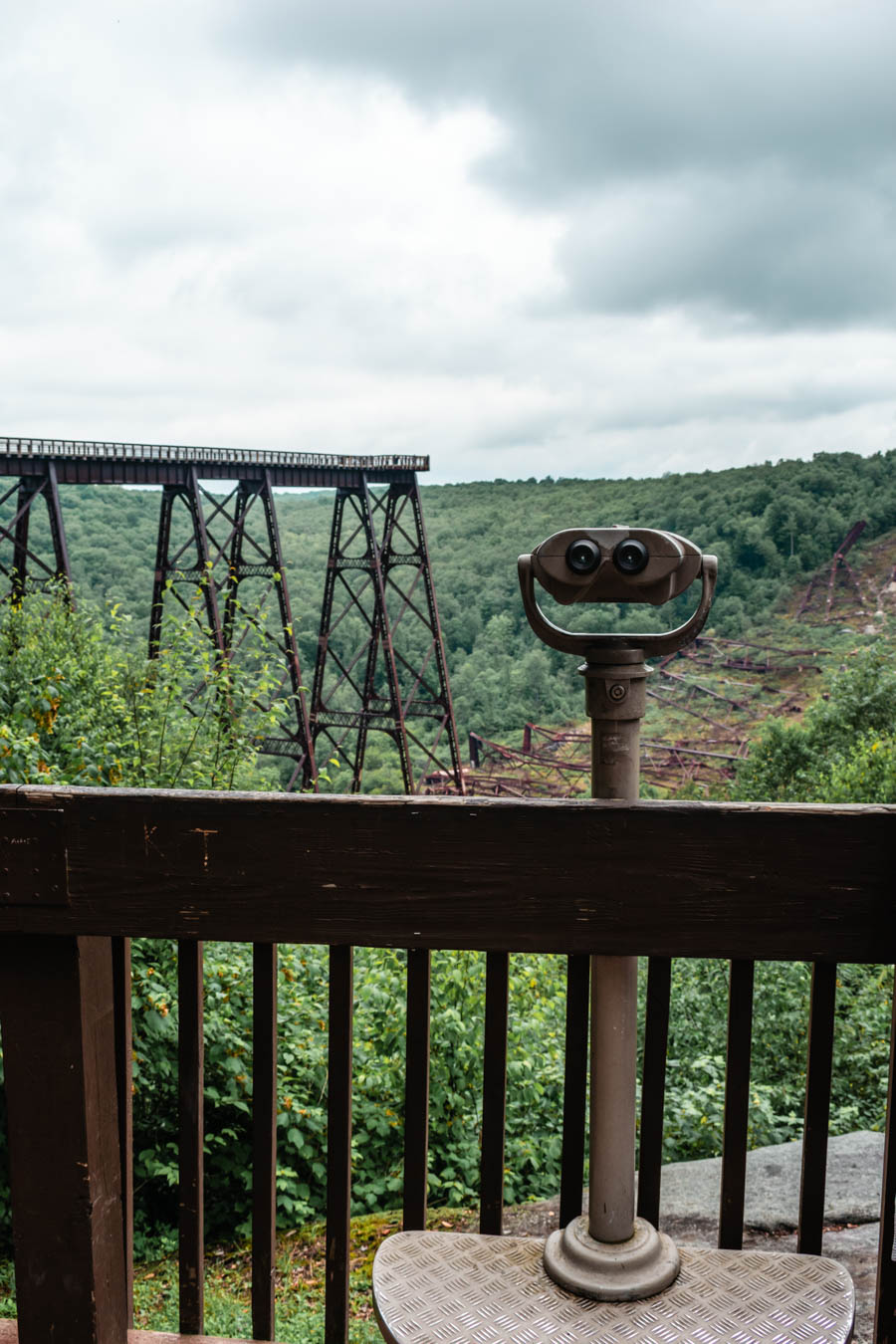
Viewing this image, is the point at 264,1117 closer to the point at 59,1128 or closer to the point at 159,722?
the point at 59,1128

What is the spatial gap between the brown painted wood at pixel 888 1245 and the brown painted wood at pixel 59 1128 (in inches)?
33.9

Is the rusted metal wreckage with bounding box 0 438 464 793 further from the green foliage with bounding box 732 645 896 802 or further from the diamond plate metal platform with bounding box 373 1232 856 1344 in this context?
the diamond plate metal platform with bounding box 373 1232 856 1344

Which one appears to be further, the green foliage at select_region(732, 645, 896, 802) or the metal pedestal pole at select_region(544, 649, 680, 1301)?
the green foliage at select_region(732, 645, 896, 802)

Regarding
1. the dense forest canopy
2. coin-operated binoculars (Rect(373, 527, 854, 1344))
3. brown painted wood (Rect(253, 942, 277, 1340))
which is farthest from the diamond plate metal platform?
the dense forest canopy

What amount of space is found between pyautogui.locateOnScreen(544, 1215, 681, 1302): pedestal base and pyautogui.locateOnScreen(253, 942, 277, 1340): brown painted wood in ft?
1.11

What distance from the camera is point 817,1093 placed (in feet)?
3.69

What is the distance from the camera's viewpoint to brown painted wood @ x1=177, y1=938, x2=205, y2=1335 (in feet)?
3.95

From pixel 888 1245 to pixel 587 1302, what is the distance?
33cm

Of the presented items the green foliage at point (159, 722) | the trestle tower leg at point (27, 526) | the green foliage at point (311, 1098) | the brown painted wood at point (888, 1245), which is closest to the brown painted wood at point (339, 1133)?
the brown painted wood at point (888, 1245)

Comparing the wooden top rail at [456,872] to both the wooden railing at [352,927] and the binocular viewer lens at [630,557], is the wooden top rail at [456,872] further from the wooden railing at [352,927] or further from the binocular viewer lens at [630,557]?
the binocular viewer lens at [630,557]

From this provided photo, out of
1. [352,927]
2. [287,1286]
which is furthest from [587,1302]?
[287,1286]

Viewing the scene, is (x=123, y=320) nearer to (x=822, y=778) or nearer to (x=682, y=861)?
(x=822, y=778)

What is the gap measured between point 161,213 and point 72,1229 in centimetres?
2497

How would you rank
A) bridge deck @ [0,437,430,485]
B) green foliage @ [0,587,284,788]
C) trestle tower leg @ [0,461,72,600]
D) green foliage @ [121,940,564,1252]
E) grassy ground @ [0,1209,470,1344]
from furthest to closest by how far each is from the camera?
bridge deck @ [0,437,430,485]
trestle tower leg @ [0,461,72,600]
green foliage @ [0,587,284,788]
green foliage @ [121,940,564,1252]
grassy ground @ [0,1209,470,1344]
